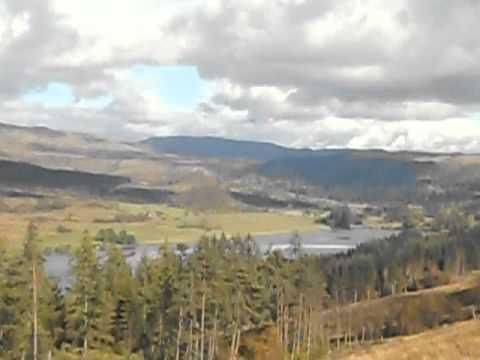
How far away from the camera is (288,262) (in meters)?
94.9

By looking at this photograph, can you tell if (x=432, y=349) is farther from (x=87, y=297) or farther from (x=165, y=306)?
(x=87, y=297)

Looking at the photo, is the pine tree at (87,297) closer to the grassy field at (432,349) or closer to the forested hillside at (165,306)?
the forested hillside at (165,306)

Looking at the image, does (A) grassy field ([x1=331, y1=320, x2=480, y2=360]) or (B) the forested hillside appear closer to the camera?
(B) the forested hillside

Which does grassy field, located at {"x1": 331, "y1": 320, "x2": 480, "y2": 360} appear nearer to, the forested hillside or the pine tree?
the forested hillside

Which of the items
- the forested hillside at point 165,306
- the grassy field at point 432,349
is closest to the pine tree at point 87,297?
the forested hillside at point 165,306

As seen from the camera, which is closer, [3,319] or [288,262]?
[3,319]

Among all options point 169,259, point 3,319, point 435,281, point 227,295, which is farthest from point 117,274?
point 435,281

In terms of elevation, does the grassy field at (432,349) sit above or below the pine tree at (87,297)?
below

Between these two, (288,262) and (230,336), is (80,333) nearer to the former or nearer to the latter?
(230,336)

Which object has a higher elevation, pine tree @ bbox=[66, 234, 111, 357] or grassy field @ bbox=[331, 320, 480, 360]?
pine tree @ bbox=[66, 234, 111, 357]

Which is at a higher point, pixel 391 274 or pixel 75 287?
pixel 75 287

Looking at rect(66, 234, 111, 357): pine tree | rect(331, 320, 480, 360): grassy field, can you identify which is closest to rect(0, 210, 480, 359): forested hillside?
rect(66, 234, 111, 357): pine tree

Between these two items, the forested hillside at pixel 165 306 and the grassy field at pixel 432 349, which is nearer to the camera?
the forested hillside at pixel 165 306

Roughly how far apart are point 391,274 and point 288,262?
75.7 meters
